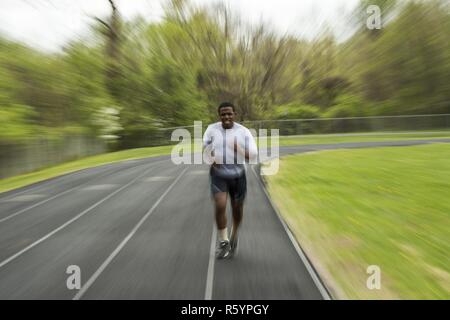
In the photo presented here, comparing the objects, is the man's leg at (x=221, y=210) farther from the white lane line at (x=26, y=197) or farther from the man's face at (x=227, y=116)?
the white lane line at (x=26, y=197)

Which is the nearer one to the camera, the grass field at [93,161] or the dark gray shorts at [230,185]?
the dark gray shorts at [230,185]

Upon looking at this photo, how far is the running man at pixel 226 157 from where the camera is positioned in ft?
17.5

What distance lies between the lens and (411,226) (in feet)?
22.8

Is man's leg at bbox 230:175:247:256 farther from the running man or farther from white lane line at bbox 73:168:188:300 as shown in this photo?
white lane line at bbox 73:168:188:300

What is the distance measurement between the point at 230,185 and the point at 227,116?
90 cm

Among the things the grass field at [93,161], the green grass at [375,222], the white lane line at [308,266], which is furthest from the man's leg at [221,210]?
the grass field at [93,161]

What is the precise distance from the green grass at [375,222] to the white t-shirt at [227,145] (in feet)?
5.25

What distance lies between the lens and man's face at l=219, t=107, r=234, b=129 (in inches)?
209

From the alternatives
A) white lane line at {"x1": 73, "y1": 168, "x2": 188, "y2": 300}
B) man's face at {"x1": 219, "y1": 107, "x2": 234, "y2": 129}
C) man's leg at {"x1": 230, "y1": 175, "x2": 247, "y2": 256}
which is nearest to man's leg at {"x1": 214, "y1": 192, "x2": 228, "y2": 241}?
man's leg at {"x1": 230, "y1": 175, "x2": 247, "y2": 256}

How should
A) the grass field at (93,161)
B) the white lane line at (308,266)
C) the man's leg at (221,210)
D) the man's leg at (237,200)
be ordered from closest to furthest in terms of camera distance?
1. the white lane line at (308,266)
2. the man's leg at (221,210)
3. the man's leg at (237,200)
4. the grass field at (93,161)

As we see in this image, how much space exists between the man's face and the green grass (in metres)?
2.05

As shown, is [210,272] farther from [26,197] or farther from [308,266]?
[26,197]

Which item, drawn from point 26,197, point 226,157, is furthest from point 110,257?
point 26,197
